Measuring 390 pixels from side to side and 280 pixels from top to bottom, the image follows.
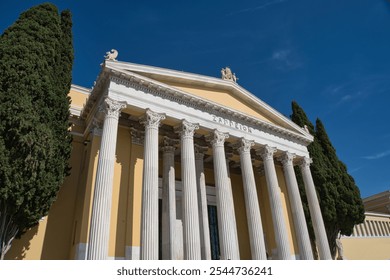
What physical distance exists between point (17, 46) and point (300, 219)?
16.6m

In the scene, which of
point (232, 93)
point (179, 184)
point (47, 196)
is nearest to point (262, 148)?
point (232, 93)

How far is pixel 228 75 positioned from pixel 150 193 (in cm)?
1028

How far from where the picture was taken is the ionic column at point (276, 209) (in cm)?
1508

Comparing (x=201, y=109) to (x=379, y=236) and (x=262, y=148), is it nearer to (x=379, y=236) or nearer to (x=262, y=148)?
(x=262, y=148)

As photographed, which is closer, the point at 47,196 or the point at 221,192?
the point at 47,196

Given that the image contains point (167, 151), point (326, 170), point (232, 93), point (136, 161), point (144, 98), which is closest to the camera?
point (144, 98)

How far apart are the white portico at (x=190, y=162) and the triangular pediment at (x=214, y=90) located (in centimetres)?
6

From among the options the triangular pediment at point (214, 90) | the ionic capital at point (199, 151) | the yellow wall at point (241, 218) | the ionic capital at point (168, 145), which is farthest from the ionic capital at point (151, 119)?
the yellow wall at point (241, 218)

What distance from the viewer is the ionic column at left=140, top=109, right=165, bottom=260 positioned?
11.1m

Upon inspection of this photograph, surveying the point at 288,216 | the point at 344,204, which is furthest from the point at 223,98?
the point at 344,204

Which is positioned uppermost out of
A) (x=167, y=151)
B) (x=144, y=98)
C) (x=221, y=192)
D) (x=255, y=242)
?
(x=144, y=98)

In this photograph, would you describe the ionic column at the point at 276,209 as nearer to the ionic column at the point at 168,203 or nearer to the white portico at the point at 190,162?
the white portico at the point at 190,162

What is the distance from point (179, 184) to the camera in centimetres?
1717

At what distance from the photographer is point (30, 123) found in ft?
33.3
